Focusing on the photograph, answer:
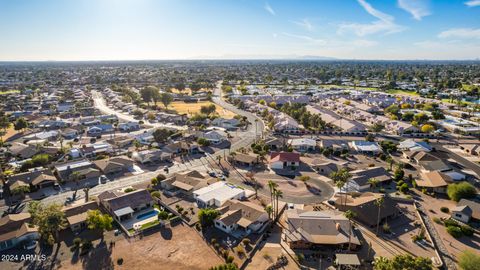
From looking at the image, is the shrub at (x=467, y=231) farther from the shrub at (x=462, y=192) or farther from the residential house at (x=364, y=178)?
the residential house at (x=364, y=178)

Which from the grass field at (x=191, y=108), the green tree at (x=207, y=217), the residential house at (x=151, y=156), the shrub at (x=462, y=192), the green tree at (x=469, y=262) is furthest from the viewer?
the grass field at (x=191, y=108)

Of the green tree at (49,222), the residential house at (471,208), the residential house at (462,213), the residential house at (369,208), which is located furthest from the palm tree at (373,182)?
the green tree at (49,222)

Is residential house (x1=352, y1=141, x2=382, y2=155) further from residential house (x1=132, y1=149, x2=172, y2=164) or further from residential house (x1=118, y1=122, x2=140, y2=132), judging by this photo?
residential house (x1=118, y1=122, x2=140, y2=132)

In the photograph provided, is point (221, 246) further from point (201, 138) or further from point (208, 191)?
point (201, 138)

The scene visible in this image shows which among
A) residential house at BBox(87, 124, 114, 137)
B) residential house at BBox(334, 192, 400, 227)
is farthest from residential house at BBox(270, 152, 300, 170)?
residential house at BBox(87, 124, 114, 137)

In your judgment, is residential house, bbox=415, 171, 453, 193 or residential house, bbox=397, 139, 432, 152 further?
residential house, bbox=397, 139, 432, 152

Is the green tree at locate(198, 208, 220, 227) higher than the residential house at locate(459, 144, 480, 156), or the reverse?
the residential house at locate(459, 144, 480, 156)
